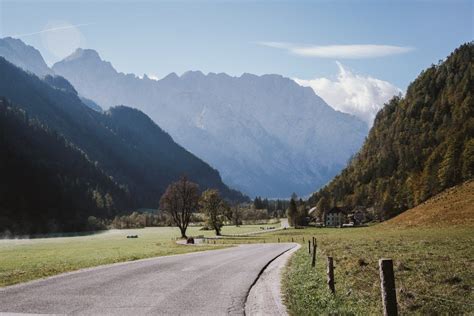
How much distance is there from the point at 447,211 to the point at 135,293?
300ft

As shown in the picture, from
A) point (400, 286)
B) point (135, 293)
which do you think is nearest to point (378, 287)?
Answer: point (400, 286)

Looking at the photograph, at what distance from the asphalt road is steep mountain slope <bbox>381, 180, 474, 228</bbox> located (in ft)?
222

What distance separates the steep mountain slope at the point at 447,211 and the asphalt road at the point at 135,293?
67.7 meters

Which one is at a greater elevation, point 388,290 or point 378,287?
point 388,290

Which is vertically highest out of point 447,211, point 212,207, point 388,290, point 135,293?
point 212,207

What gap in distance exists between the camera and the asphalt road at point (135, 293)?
1834 cm

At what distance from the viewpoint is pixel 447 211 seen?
99500mm

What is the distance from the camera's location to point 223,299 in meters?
20.8

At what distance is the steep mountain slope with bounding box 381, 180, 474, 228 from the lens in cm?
8988

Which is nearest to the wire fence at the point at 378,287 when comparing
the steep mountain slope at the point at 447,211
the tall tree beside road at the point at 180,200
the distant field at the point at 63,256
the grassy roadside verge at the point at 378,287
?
the grassy roadside verge at the point at 378,287

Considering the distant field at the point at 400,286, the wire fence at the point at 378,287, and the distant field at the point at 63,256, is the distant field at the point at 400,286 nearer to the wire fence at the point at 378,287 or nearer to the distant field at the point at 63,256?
the wire fence at the point at 378,287

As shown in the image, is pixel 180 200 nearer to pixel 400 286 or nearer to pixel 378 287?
pixel 400 286

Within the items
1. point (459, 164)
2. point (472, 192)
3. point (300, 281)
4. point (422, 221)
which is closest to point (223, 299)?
point (300, 281)

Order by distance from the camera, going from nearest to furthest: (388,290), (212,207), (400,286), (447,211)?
(388,290) → (400,286) → (447,211) → (212,207)
